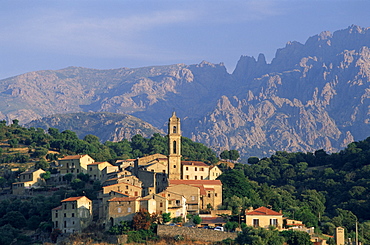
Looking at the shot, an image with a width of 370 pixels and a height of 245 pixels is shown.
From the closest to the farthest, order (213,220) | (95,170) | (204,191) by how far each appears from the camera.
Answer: (213,220)
(204,191)
(95,170)

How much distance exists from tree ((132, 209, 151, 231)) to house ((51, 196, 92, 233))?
898 cm

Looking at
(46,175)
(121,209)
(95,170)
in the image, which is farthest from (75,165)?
(121,209)

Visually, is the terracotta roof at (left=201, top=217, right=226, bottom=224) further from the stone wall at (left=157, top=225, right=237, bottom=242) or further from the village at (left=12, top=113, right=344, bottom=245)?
the stone wall at (left=157, top=225, right=237, bottom=242)

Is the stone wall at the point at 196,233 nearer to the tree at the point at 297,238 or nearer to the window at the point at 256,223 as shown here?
the window at the point at 256,223

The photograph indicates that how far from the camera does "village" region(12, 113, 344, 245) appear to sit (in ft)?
266

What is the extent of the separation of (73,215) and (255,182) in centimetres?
4034

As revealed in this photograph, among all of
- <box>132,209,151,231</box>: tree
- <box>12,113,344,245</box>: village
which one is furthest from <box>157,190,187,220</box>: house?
<box>132,209,151,231</box>: tree

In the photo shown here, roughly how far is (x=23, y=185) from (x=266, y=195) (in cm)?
3939

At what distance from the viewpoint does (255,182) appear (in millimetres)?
117062

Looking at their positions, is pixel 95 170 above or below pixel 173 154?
below

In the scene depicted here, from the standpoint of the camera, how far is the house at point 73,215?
281 feet

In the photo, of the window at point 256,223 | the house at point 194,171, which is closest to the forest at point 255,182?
the house at point 194,171

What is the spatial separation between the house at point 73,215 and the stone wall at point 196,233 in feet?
39.3

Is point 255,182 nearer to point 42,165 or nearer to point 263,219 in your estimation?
point 42,165
